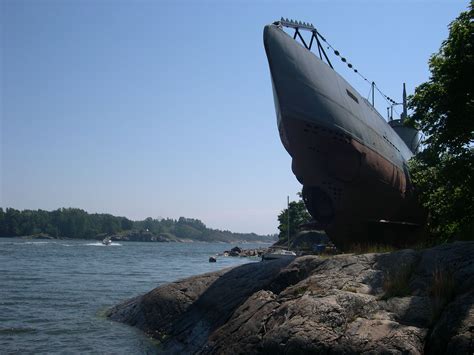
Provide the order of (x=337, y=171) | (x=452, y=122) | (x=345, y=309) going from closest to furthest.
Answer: (x=345, y=309), (x=452, y=122), (x=337, y=171)

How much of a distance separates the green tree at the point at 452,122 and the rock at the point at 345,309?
16.2ft

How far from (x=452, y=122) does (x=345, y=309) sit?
33.6 feet

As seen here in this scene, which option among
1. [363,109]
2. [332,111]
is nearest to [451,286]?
[332,111]

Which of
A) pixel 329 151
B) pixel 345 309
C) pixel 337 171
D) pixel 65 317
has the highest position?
pixel 329 151

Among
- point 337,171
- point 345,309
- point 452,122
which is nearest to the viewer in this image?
point 345,309

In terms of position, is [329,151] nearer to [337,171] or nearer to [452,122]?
[337,171]

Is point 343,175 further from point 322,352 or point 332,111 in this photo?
point 322,352

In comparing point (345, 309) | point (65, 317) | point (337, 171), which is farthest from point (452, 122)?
point (65, 317)

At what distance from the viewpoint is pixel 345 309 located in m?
10.2

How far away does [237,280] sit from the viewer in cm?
1611

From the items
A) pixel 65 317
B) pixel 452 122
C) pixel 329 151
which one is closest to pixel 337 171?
pixel 329 151

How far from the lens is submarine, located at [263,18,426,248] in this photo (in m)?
20.3

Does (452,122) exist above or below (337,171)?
above

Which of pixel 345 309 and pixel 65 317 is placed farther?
pixel 65 317
